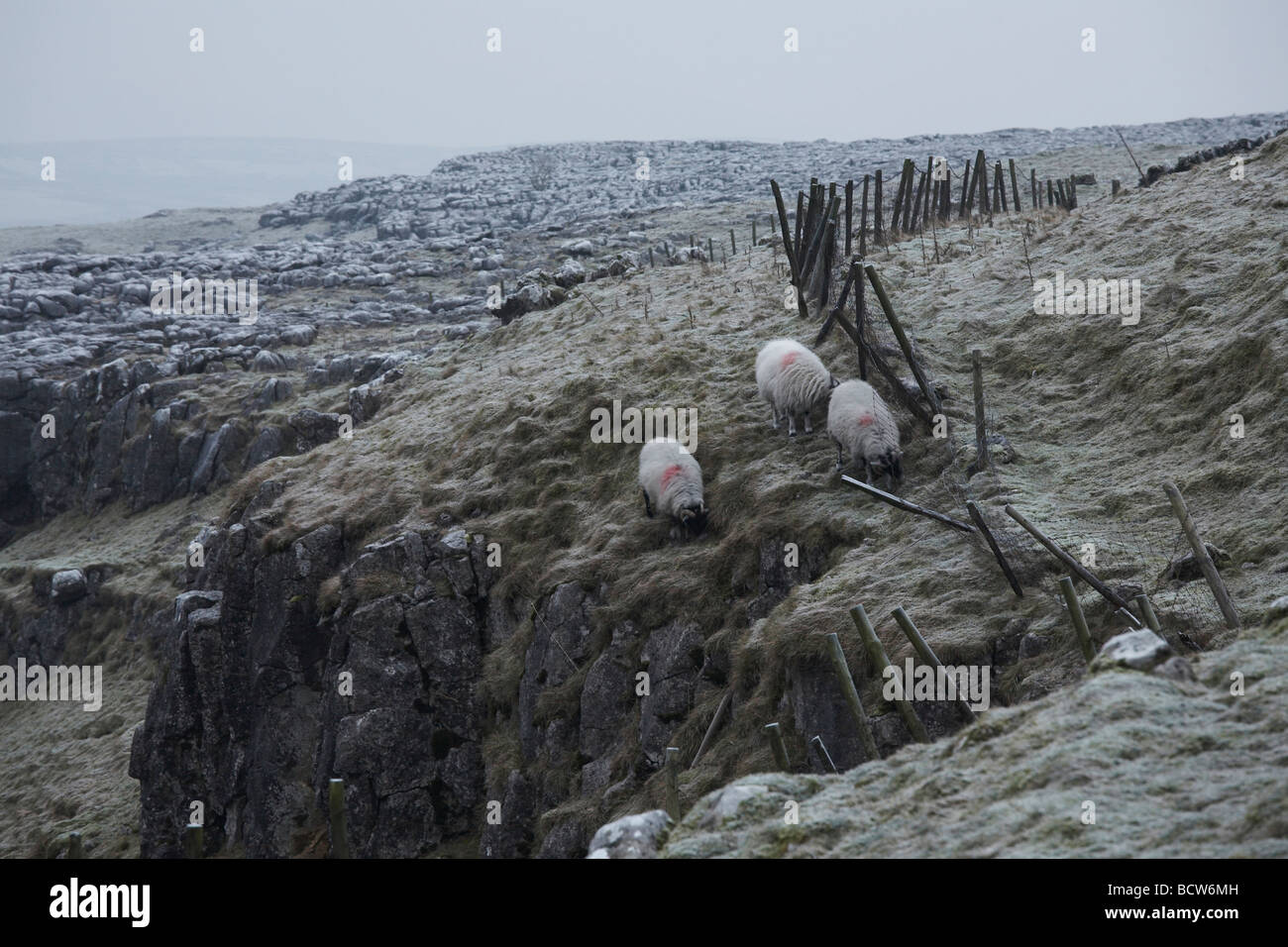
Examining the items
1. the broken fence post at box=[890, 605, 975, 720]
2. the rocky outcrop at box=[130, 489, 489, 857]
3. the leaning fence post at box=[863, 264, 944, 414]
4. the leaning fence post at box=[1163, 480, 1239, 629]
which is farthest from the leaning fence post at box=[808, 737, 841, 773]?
the rocky outcrop at box=[130, 489, 489, 857]

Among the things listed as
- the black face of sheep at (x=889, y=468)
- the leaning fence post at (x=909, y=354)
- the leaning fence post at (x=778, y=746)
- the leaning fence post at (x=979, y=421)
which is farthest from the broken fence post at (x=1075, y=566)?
the leaning fence post at (x=909, y=354)

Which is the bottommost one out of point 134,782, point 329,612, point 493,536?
point 134,782

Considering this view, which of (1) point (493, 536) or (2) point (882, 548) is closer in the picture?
(2) point (882, 548)

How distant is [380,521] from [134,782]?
909 centimetres

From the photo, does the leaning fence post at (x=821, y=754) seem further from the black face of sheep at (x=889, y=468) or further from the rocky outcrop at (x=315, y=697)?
the rocky outcrop at (x=315, y=697)

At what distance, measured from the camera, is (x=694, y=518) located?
44.1 feet

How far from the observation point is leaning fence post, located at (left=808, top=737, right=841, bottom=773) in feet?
28.9

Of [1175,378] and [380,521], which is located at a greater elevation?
[1175,378]

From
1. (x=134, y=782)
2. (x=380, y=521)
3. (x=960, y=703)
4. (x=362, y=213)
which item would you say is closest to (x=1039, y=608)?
(x=960, y=703)

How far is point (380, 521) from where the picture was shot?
665 inches

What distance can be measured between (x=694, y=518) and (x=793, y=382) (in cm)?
215
